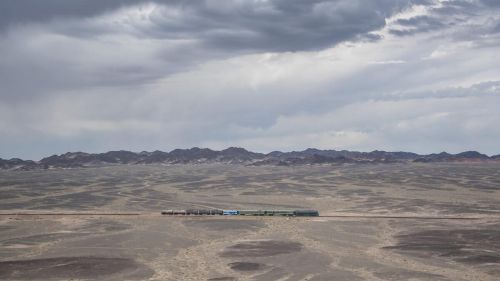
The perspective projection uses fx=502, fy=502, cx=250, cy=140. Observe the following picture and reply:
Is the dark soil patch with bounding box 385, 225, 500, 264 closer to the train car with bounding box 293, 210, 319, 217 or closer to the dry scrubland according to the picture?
the dry scrubland

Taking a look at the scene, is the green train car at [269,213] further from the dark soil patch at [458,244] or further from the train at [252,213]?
the dark soil patch at [458,244]

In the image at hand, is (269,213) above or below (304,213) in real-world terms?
below

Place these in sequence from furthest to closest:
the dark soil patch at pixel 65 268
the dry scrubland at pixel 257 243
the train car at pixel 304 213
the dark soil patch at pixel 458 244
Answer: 1. the train car at pixel 304 213
2. the dark soil patch at pixel 458 244
3. the dry scrubland at pixel 257 243
4. the dark soil patch at pixel 65 268

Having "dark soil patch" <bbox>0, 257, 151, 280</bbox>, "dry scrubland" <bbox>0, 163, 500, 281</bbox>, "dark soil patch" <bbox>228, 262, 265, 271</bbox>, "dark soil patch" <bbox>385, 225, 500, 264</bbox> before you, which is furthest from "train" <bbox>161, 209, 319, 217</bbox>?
"dark soil patch" <bbox>228, 262, 265, 271</bbox>

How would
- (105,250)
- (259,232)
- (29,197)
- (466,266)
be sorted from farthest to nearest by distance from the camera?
(29,197) → (259,232) → (105,250) → (466,266)

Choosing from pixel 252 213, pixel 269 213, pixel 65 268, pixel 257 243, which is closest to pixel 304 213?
pixel 269 213

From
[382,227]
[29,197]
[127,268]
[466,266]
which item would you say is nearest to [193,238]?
[127,268]

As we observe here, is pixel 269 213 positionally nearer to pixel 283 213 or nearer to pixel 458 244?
pixel 283 213

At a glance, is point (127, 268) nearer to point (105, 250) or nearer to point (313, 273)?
point (105, 250)

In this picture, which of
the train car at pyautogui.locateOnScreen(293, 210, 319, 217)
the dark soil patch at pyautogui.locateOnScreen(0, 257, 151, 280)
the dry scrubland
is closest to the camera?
the dark soil patch at pyautogui.locateOnScreen(0, 257, 151, 280)

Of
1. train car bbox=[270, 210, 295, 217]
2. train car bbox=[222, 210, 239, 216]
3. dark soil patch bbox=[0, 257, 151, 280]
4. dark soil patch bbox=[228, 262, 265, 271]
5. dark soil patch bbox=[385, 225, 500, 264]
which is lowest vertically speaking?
dark soil patch bbox=[0, 257, 151, 280]

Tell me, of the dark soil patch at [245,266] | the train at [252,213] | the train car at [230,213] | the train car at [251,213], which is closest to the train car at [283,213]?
the train at [252,213]
